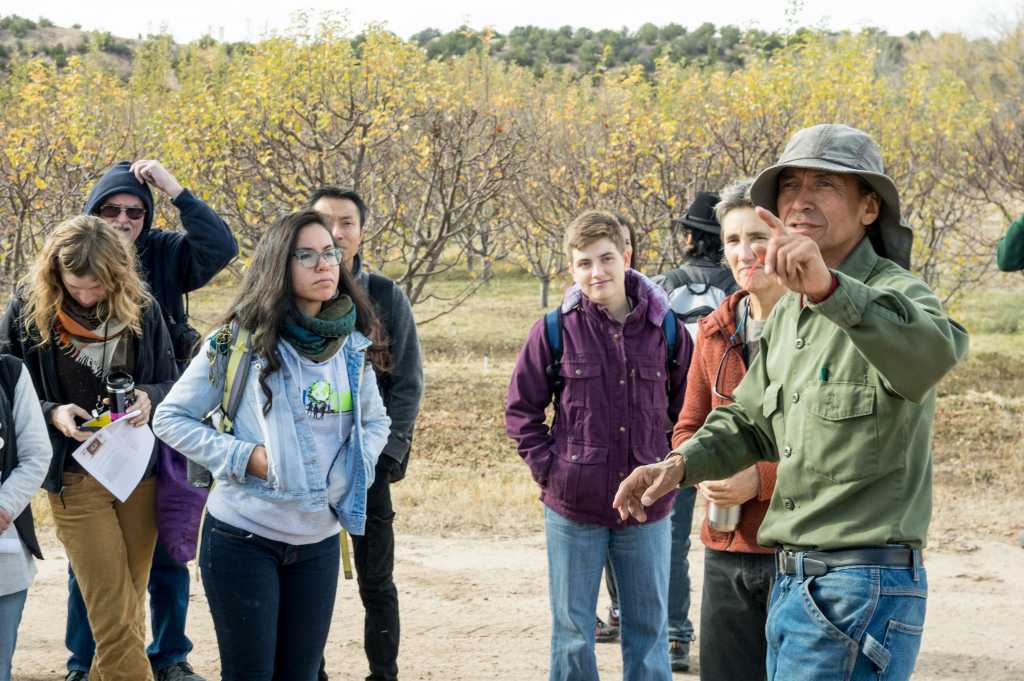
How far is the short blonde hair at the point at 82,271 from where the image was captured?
4457 mm

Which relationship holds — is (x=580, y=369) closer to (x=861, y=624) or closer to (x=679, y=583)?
(x=679, y=583)

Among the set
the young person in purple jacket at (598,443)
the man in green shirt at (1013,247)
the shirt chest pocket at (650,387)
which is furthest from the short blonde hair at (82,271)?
the man in green shirt at (1013,247)

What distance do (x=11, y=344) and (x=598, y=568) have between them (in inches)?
92.9

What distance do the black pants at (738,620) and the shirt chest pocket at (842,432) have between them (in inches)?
39.0

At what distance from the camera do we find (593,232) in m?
4.53

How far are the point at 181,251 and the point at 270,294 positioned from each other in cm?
156

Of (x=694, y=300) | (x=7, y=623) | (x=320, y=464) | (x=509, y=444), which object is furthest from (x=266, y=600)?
(x=509, y=444)

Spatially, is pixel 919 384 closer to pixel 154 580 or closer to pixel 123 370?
pixel 123 370

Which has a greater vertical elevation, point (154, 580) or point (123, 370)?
point (123, 370)

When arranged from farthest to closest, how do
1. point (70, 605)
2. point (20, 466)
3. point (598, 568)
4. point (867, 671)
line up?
point (70, 605) → point (598, 568) → point (20, 466) → point (867, 671)

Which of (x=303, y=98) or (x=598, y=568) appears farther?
(x=303, y=98)

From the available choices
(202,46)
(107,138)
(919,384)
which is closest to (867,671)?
(919,384)

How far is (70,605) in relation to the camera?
4.98 metres

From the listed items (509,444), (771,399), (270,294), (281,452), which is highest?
(270,294)
